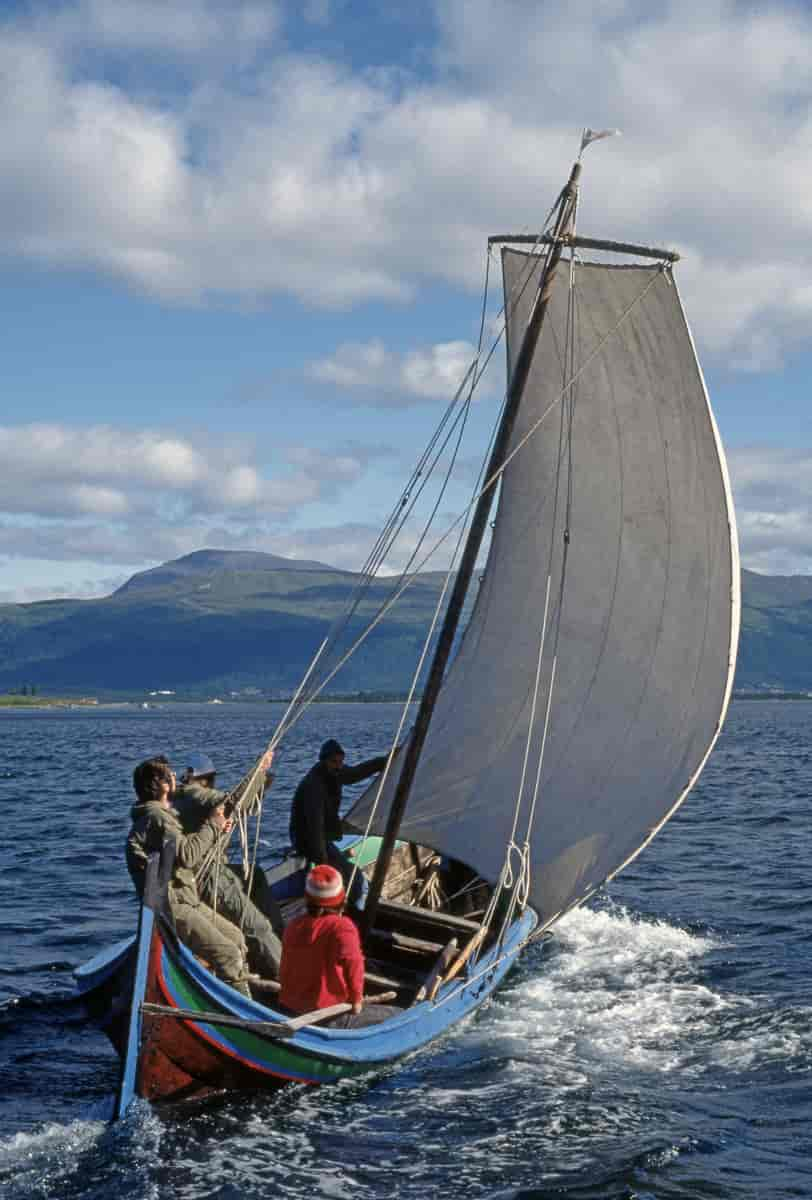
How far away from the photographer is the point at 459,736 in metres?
20.5

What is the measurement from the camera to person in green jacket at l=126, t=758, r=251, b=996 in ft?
42.8

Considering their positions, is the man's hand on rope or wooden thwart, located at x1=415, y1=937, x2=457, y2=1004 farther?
wooden thwart, located at x1=415, y1=937, x2=457, y2=1004

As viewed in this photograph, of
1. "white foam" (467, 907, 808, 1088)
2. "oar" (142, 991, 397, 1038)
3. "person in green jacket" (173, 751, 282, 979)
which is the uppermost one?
"person in green jacket" (173, 751, 282, 979)

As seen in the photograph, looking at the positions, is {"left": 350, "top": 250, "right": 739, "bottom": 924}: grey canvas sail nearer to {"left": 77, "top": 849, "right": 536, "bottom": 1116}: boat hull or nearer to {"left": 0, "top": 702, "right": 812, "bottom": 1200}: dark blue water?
{"left": 0, "top": 702, "right": 812, "bottom": 1200}: dark blue water

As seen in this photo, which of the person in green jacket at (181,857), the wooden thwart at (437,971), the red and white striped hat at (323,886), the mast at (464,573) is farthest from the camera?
the mast at (464,573)

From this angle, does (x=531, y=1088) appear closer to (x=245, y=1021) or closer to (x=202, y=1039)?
(x=245, y=1021)

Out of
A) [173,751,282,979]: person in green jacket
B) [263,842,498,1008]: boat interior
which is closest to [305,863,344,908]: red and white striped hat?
[173,751,282,979]: person in green jacket

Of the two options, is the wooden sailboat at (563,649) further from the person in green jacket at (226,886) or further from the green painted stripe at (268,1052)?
the green painted stripe at (268,1052)

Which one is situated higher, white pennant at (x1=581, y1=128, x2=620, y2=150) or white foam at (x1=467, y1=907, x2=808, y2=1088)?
white pennant at (x1=581, y1=128, x2=620, y2=150)

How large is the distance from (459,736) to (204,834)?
7.91 metres

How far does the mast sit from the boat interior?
73cm

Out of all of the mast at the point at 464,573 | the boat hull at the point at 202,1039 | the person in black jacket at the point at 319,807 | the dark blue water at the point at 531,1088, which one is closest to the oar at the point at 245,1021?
the boat hull at the point at 202,1039

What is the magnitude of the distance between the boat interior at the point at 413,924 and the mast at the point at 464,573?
0.73 metres

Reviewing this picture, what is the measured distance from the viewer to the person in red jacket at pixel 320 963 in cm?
1287
